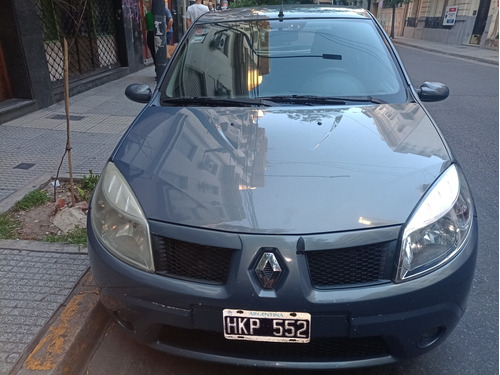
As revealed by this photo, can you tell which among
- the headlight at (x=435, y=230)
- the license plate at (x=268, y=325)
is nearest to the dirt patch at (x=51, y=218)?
the license plate at (x=268, y=325)

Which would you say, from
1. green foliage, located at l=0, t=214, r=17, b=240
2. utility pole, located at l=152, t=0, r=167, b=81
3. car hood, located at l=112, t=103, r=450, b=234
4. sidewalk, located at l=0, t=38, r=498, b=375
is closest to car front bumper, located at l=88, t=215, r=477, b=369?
car hood, located at l=112, t=103, r=450, b=234

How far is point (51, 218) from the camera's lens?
10.9 feet

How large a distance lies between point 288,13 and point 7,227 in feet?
9.09

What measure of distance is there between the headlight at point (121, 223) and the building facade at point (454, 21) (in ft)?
76.4

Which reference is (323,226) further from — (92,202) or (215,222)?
(92,202)

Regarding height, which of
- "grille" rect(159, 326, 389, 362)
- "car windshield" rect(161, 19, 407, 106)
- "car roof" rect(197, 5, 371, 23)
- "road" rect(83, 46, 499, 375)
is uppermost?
"car roof" rect(197, 5, 371, 23)

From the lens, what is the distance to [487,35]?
21.2m

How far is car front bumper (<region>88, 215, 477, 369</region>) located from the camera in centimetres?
156

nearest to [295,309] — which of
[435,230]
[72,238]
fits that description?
[435,230]

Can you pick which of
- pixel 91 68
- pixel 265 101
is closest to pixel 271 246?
pixel 265 101

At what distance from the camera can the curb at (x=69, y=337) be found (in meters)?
1.96

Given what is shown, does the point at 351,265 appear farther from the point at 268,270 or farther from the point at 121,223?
the point at 121,223

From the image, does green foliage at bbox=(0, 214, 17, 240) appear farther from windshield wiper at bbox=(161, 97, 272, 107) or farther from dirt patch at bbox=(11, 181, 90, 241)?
windshield wiper at bbox=(161, 97, 272, 107)

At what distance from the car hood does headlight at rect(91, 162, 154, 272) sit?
2.2 inches
